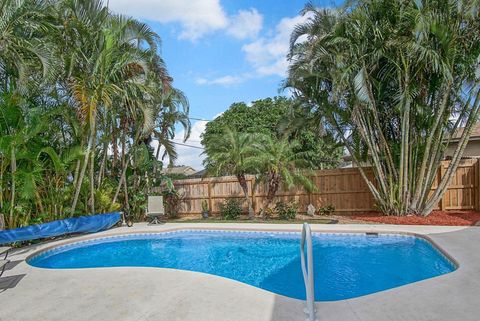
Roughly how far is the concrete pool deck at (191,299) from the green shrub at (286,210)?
705 cm

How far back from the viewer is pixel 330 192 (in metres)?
13.8

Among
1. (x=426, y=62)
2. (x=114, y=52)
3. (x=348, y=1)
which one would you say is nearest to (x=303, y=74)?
(x=348, y=1)

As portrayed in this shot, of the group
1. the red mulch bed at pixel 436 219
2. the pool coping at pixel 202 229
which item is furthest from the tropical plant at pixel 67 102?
the red mulch bed at pixel 436 219

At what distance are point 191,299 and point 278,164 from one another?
28.3 feet

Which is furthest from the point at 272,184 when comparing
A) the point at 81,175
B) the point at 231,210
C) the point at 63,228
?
Result: the point at 63,228

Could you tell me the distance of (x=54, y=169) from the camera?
10133 millimetres

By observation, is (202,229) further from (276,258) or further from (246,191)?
(276,258)

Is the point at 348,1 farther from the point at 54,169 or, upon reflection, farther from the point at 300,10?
the point at 54,169

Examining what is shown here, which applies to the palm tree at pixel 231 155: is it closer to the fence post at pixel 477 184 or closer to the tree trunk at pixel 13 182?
the tree trunk at pixel 13 182

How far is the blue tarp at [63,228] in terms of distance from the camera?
317 inches

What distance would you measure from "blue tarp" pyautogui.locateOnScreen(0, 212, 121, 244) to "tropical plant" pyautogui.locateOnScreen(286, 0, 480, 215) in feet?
27.2

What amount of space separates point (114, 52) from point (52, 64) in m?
1.97

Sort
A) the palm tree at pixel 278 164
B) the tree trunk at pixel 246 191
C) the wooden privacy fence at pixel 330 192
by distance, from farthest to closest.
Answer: the tree trunk at pixel 246 191 → the palm tree at pixel 278 164 → the wooden privacy fence at pixel 330 192

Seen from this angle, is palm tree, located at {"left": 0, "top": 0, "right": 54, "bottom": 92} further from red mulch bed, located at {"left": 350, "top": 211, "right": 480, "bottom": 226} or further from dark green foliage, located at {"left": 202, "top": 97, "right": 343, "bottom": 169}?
dark green foliage, located at {"left": 202, "top": 97, "right": 343, "bottom": 169}
